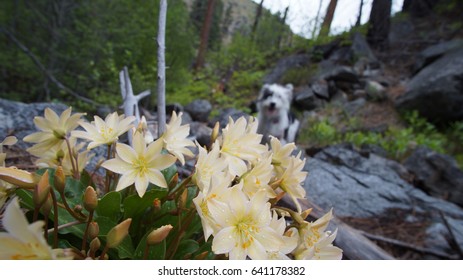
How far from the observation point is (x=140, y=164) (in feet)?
2.29

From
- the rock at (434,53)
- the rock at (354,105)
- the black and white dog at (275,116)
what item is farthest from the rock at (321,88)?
the black and white dog at (275,116)

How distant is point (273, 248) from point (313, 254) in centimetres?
19

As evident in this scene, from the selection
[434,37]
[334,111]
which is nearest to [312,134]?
[334,111]

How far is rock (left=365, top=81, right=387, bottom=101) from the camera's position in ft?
25.6

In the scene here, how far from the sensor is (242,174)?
765mm

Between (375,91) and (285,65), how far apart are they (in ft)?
7.98

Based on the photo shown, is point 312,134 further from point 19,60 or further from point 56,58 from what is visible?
point 19,60

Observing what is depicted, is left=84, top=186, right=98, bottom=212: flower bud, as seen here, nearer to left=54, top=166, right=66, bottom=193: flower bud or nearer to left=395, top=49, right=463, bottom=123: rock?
left=54, top=166, right=66, bottom=193: flower bud

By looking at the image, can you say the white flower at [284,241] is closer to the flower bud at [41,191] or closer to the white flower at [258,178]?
the white flower at [258,178]

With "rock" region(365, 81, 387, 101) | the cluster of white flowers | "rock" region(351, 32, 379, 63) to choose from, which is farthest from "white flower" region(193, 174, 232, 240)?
"rock" region(351, 32, 379, 63)

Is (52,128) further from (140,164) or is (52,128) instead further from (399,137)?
(399,137)

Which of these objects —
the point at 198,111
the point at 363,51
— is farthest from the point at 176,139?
the point at 363,51

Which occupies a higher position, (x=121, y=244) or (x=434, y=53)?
(x=434, y=53)

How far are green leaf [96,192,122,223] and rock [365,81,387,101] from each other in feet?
26.6
